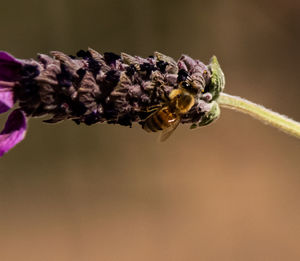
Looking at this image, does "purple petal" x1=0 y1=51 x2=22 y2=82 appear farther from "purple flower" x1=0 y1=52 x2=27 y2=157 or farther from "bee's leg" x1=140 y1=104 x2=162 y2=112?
"bee's leg" x1=140 y1=104 x2=162 y2=112

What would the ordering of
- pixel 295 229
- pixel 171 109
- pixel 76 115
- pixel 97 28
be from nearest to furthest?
1. pixel 76 115
2. pixel 171 109
3. pixel 295 229
4. pixel 97 28

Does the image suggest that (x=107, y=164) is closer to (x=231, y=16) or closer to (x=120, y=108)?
(x=231, y=16)

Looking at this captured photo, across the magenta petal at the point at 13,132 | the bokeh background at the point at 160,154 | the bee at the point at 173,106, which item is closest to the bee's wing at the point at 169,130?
the bee at the point at 173,106

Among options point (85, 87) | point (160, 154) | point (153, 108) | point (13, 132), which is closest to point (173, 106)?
point (153, 108)

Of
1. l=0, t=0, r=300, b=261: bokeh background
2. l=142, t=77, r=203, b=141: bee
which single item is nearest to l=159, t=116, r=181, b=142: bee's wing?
l=142, t=77, r=203, b=141: bee

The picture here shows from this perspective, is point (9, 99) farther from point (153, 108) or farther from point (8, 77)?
point (153, 108)

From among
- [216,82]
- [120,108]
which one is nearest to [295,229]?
[216,82]
